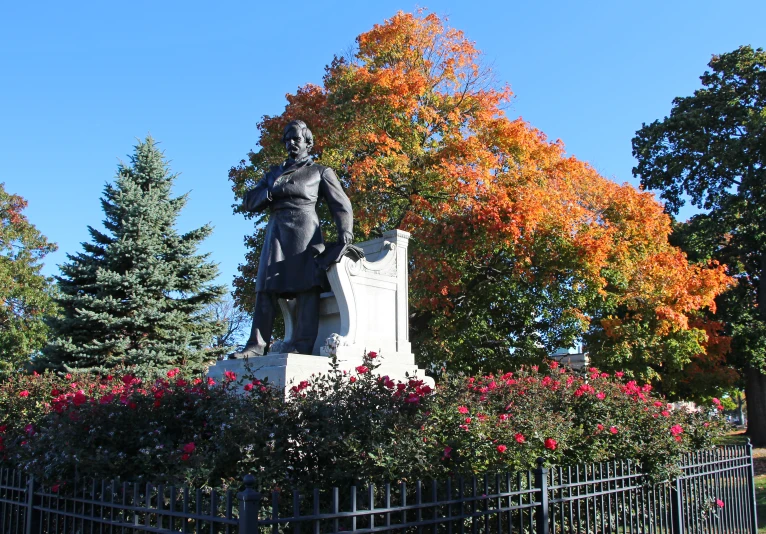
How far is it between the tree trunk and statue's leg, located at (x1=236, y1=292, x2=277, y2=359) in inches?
803

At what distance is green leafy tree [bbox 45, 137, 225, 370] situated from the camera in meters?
16.8

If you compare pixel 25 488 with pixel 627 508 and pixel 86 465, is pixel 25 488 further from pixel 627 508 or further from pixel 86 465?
pixel 627 508

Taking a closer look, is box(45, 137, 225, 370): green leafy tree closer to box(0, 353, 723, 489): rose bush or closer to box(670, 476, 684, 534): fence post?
box(0, 353, 723, 489): rose bush

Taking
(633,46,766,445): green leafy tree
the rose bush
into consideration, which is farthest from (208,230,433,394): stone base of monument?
(633,46,766,445): green leafy tree

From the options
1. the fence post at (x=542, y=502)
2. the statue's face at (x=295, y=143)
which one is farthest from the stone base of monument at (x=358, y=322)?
the fence post at (x=542, y=502)

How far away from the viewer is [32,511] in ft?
15.8

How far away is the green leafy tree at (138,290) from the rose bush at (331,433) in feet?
31.8

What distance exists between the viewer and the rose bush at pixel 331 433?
4859 mm

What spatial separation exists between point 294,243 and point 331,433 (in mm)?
3222

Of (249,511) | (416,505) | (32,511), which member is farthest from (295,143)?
(249,511)

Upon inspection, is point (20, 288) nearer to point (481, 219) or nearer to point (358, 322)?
point (481, 219)

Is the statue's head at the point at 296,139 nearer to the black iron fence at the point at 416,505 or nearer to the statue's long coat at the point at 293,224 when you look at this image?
the statue's long coat at the point at 293,224

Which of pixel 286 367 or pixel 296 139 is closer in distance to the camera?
pixel 286 367

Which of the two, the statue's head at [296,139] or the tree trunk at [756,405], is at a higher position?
the statue's head at [296,139]
